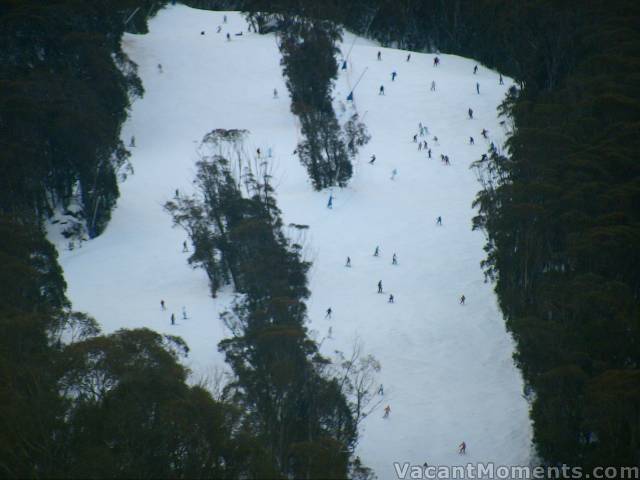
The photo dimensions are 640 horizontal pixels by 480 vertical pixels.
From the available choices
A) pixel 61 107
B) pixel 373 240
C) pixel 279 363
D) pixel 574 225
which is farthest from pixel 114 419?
pixel 61 107

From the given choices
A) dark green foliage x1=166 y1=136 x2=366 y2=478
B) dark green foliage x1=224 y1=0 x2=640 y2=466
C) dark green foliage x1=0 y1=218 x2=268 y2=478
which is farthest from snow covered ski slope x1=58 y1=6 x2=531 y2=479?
dark green foliage x1=0 y1=218 x2=268 y2=478

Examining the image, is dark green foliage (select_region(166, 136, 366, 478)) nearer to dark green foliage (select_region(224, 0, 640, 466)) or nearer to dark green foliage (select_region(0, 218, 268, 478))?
dark green foliage (select_region(0, 218, 268, 478))

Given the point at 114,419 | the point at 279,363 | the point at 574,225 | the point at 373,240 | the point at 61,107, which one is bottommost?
the point at 114,419

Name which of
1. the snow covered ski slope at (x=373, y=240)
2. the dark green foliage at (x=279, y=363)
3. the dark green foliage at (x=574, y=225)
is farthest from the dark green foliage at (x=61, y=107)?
the dark green foliage at (x=574, y=225)

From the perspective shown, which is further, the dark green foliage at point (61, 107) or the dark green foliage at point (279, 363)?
the dark green foliage at point (61, 107)

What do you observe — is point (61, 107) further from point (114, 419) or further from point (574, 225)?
point (114, 419)

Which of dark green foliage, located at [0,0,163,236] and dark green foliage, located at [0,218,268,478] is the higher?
dark green foliage, located at [0,0,163,236]

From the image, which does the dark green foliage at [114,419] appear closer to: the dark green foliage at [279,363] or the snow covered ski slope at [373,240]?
the dark green foliage at [279,363]

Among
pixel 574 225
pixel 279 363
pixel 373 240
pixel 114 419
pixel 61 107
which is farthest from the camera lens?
pixel 61 107
